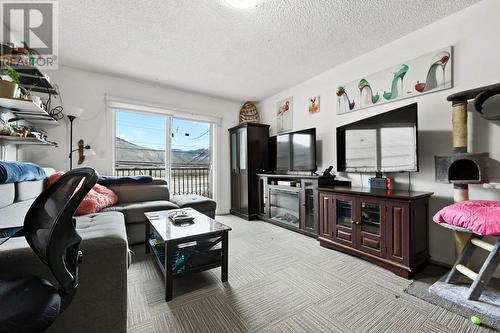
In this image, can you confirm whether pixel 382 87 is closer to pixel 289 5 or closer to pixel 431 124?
Answer: pixel 431 124

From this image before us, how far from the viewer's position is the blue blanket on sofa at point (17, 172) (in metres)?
1.45

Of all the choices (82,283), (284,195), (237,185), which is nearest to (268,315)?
(82,283)

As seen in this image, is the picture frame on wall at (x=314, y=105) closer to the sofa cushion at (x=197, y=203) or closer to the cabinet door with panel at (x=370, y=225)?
the cabinet door with panel at (x=370, y=225)

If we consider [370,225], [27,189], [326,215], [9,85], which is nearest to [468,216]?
[370,225]

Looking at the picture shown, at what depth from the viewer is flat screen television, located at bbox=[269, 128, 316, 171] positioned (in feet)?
10.3

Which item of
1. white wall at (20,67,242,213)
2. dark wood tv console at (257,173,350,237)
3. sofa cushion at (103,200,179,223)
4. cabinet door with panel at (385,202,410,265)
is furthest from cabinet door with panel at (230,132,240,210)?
cabinet door with panel at (385,202,410,265)

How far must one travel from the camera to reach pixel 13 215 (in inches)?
48.7

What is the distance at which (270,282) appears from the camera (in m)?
1.73

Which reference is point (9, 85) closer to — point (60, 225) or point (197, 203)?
point (60, 225)

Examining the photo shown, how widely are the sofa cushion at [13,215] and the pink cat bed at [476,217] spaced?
102 inches

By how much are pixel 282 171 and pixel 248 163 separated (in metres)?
0.66

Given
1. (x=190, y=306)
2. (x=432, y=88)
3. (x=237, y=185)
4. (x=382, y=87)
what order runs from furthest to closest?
(x=237, y=185) < (x=382, y=87) < (x=432, y=88) < (x=190, y=306)

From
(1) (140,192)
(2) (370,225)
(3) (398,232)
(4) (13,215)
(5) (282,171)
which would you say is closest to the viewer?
(4) (13,215)

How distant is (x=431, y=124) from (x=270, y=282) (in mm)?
2199
